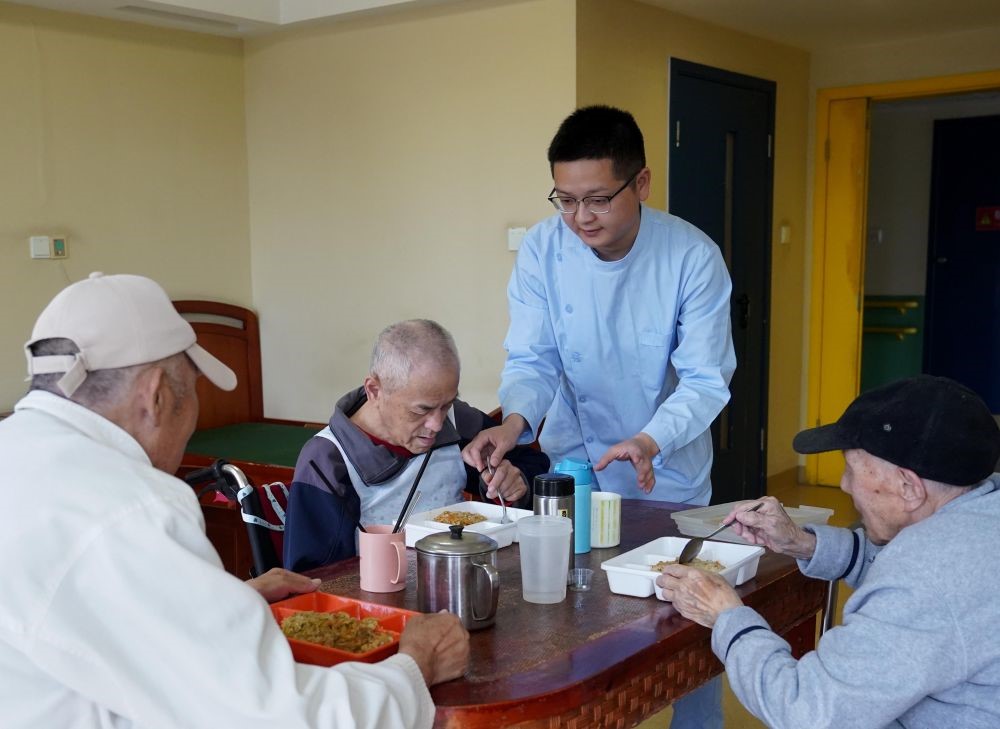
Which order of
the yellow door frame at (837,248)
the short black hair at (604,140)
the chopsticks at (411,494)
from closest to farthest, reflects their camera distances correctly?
the chopsticks at (411,494) → the short black hair at (604,140) → the yellow door frame at (837,248)

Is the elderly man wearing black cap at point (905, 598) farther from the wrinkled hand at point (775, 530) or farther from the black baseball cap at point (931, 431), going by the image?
the wrinkled hand at point (775, 530)

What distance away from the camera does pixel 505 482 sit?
2.36 metres

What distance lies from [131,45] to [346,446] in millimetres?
3342

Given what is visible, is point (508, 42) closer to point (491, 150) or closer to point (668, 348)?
point (491, 150)

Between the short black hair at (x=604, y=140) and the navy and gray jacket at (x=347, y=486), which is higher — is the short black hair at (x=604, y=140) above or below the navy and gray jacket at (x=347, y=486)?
above

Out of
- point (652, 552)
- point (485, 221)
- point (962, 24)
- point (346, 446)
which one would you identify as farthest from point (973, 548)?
point (962, 24)

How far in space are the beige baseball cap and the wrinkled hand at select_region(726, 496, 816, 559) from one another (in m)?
1.14

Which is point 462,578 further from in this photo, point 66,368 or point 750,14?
point 750,14

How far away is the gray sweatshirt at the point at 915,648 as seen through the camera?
4.70 ft

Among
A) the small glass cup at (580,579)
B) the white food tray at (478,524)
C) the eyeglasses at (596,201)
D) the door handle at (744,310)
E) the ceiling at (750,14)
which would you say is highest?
the ceiling at (750,14)

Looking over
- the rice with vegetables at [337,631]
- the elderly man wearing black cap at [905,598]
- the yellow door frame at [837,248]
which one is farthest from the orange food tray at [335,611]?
the yellow door frame at [837,248]

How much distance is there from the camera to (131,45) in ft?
15.9

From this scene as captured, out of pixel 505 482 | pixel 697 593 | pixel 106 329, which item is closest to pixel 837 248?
pixel 505 482

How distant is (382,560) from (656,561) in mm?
521
